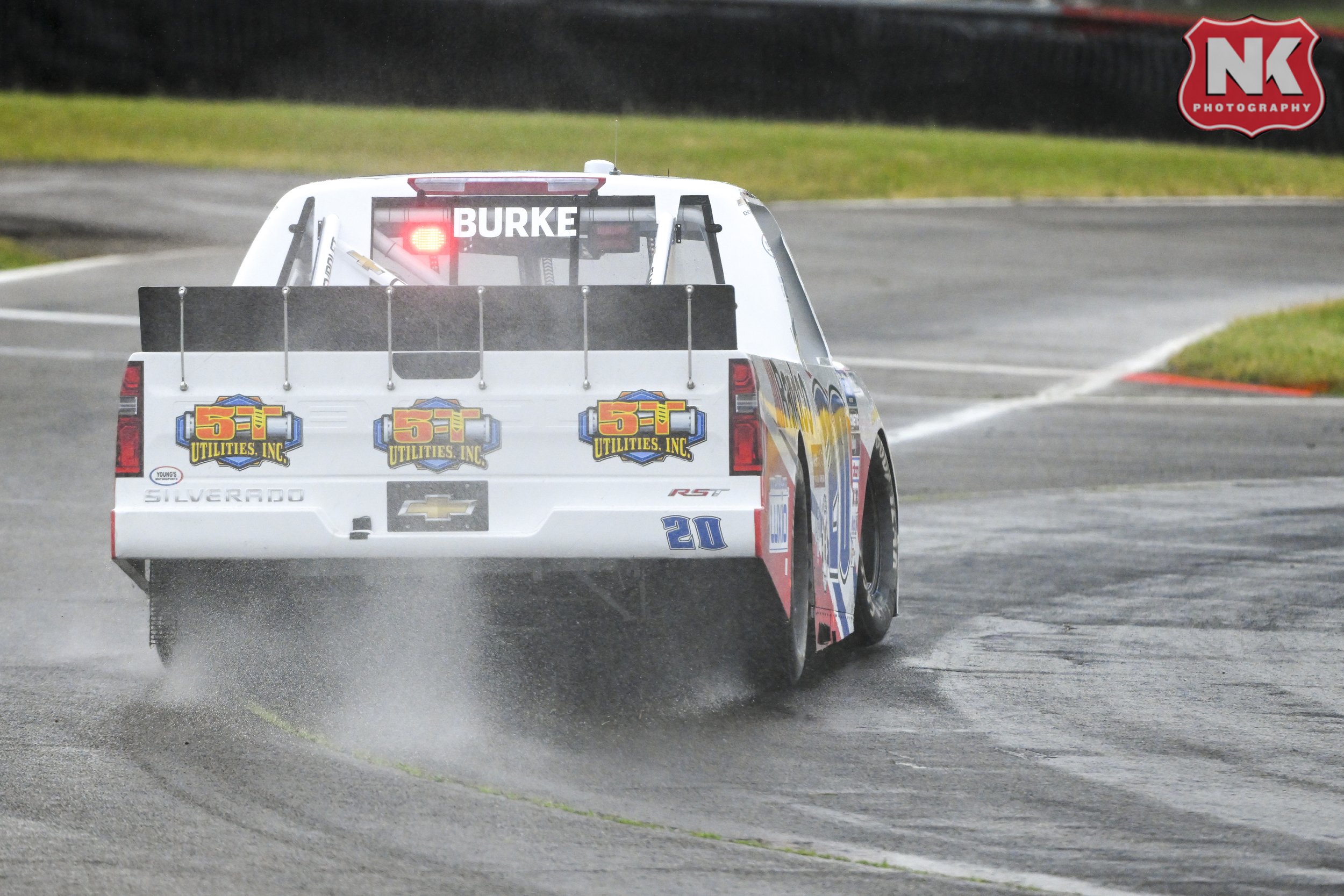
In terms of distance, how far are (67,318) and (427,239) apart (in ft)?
46.1

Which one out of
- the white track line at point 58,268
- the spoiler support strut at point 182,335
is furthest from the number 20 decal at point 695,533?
the white track line at point 58,268

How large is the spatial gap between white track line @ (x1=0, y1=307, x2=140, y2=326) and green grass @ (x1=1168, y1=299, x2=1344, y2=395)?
1010 centimetres

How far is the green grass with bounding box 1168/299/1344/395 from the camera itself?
21.0 m

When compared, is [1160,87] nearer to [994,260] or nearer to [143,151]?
[994,260]

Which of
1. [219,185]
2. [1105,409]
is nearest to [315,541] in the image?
[1105,409]

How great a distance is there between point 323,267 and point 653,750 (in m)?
2.66

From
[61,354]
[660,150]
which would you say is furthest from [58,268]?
[660,150]

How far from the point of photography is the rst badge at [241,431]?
24.2 ft

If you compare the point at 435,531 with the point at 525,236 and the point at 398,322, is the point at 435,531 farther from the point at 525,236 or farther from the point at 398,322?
the point at 525,236

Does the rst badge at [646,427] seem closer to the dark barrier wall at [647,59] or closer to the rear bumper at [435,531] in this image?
the rear bumper at [435,531]

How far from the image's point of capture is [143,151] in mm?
39125

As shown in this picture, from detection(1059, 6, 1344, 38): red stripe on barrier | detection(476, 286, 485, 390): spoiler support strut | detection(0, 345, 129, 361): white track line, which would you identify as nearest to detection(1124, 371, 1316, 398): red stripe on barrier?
detection(0, 345, 129, 361): white track line

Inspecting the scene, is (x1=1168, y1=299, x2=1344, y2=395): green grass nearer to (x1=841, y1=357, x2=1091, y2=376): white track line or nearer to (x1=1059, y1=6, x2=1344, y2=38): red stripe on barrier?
(x1=841, y1=357, x2=1091, y2=376): white track line

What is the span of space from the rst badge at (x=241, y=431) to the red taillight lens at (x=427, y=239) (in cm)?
167
